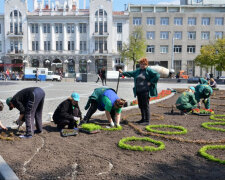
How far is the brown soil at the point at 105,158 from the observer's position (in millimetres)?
→ 3758

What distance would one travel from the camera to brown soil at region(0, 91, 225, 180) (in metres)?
3.76

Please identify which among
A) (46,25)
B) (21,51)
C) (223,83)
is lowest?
(223,83)

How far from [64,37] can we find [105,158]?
1945 inches

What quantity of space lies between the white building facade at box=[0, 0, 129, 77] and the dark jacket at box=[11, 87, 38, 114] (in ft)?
149

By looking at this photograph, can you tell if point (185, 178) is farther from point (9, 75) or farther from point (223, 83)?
point (9, 75)

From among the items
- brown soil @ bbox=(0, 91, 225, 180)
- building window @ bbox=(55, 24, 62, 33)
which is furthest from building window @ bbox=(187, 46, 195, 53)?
brown soil @ bbox=(0, 91, 225, 180)

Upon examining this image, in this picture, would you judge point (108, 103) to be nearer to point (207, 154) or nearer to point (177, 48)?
point (207, 154)

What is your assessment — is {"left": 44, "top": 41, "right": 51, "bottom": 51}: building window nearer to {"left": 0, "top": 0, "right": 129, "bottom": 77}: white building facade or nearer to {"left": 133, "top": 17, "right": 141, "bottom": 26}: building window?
{"left": 0, "top": 0, "right": 129, "bottom": 77}: white building facade

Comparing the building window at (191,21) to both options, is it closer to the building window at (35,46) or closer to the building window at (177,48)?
the building window at (177,48)

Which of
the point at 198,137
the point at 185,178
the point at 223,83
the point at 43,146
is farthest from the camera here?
the point at 223,83

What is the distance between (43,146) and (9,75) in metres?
37.3

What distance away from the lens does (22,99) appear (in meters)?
5.40

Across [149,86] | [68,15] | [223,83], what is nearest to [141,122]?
[149,86]

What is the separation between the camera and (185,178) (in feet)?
11.9
